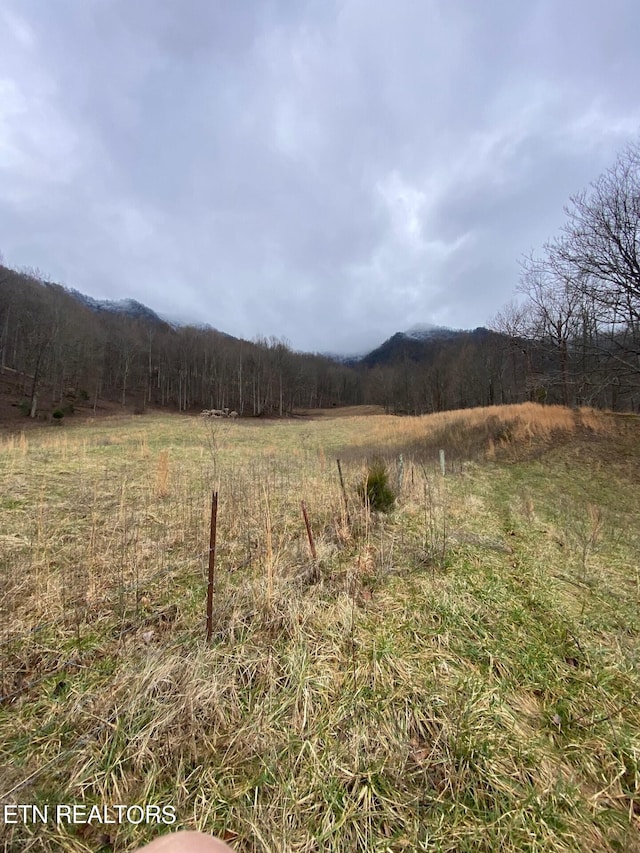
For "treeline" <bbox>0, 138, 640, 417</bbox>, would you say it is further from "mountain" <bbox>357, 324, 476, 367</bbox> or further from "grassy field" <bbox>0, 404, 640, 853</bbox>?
"mountain" <bbox>357, 324, 476, 367</bbox>

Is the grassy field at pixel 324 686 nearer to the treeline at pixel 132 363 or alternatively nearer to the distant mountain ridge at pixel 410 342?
the treeline at pixel 132 363

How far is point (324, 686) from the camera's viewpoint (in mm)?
2156

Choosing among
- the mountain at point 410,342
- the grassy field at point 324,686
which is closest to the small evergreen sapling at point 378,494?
the grassy field at point 324,686

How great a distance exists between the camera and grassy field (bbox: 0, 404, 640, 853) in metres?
1.53

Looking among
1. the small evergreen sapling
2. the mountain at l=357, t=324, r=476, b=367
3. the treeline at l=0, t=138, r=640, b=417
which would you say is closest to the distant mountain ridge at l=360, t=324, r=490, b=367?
the mountain at l=357, t=324, r=476, b=367

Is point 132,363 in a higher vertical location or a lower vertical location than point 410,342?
lower

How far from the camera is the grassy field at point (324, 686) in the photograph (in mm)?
1525

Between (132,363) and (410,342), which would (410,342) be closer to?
(410,342)

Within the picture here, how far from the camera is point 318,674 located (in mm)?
2246

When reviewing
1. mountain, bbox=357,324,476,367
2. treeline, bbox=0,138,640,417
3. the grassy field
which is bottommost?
the grassy field

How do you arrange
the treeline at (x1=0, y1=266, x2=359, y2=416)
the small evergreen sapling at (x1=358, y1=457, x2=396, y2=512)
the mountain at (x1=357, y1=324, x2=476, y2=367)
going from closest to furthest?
1. the small evergreen sapling at (x1=358, y1=457, x2=396, y2=512)
2. the treeline at (x1=0, y1=266, x2=359, y2=416)
3. the mountain at (x1=357, y1=324, x2=476, y2=367)

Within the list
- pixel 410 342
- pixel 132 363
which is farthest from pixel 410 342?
pixel 132 363

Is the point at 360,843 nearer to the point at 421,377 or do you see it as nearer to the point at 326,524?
the point at 326,524

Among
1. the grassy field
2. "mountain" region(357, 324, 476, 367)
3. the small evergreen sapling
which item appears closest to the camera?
the grassy field
